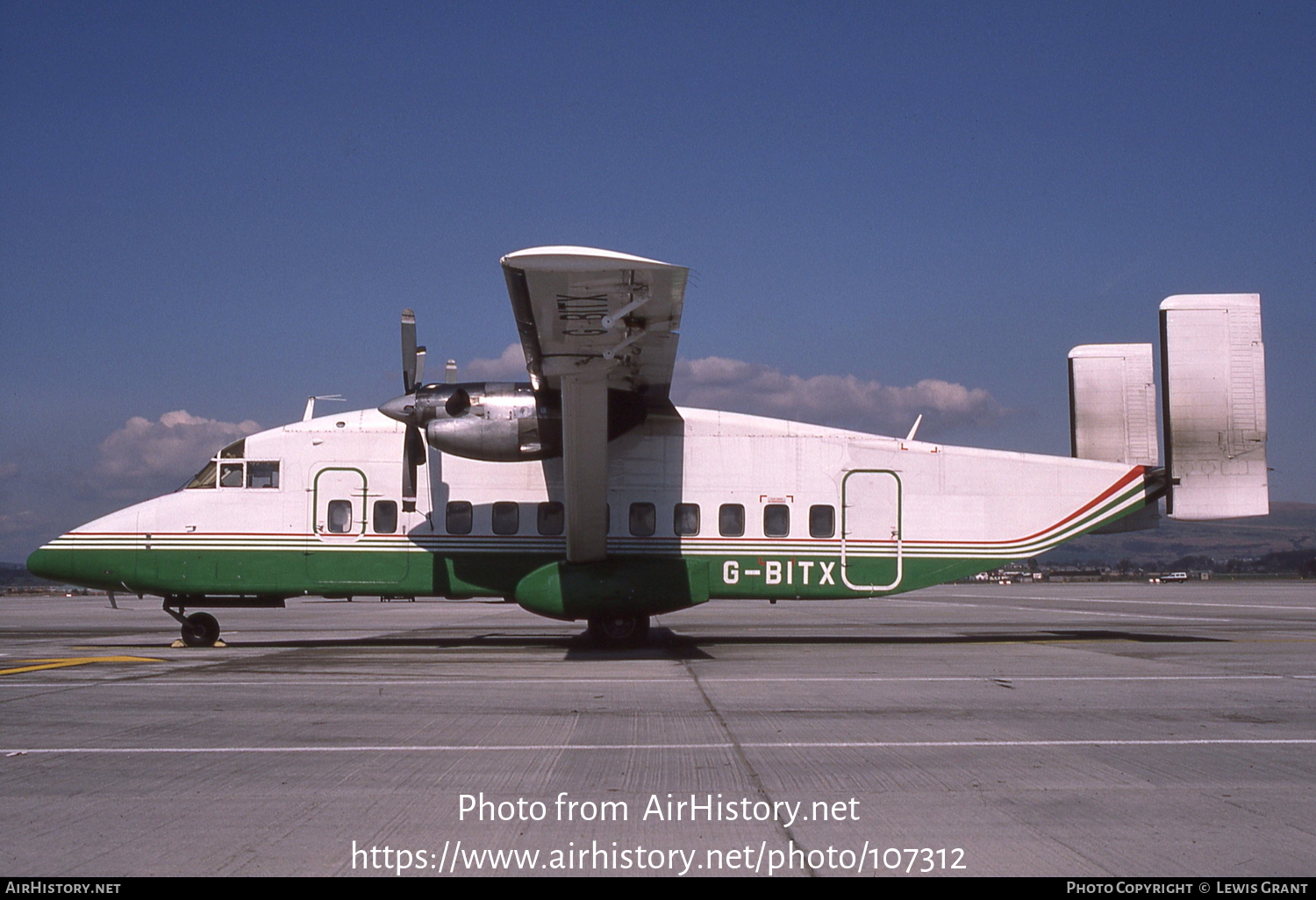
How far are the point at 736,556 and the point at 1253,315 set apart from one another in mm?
9179

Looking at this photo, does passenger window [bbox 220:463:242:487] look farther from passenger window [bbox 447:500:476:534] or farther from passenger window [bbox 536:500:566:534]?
passenger window [bbox 536:500:566:534]

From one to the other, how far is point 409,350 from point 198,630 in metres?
5.76

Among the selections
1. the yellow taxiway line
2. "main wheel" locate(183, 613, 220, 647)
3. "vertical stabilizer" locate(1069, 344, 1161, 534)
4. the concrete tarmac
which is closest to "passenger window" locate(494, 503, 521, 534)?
the concrete tarmac

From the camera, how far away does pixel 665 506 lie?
583 inches

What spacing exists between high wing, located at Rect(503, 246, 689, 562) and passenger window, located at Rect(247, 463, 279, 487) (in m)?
4.82

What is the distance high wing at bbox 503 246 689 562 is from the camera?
32.4 ft

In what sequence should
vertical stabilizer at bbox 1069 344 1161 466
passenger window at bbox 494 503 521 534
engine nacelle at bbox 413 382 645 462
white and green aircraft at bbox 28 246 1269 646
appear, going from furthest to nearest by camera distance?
vertical stabilizer at bbox 1069 344 1161 466
passenger window at bbox 494 503 521 534
white and green aircraft at bbox 28 246 1269 646
engine nacelle at bbox 413 382 645 462

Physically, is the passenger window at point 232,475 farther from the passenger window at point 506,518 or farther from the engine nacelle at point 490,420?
the passenger window at point 506,518

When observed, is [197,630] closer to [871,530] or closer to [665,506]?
[665,506]

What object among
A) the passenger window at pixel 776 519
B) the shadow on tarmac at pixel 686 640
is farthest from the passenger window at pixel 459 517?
the passenger window at pixel 776 519

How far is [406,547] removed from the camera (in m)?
14.8

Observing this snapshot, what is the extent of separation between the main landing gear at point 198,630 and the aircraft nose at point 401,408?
464 cm
